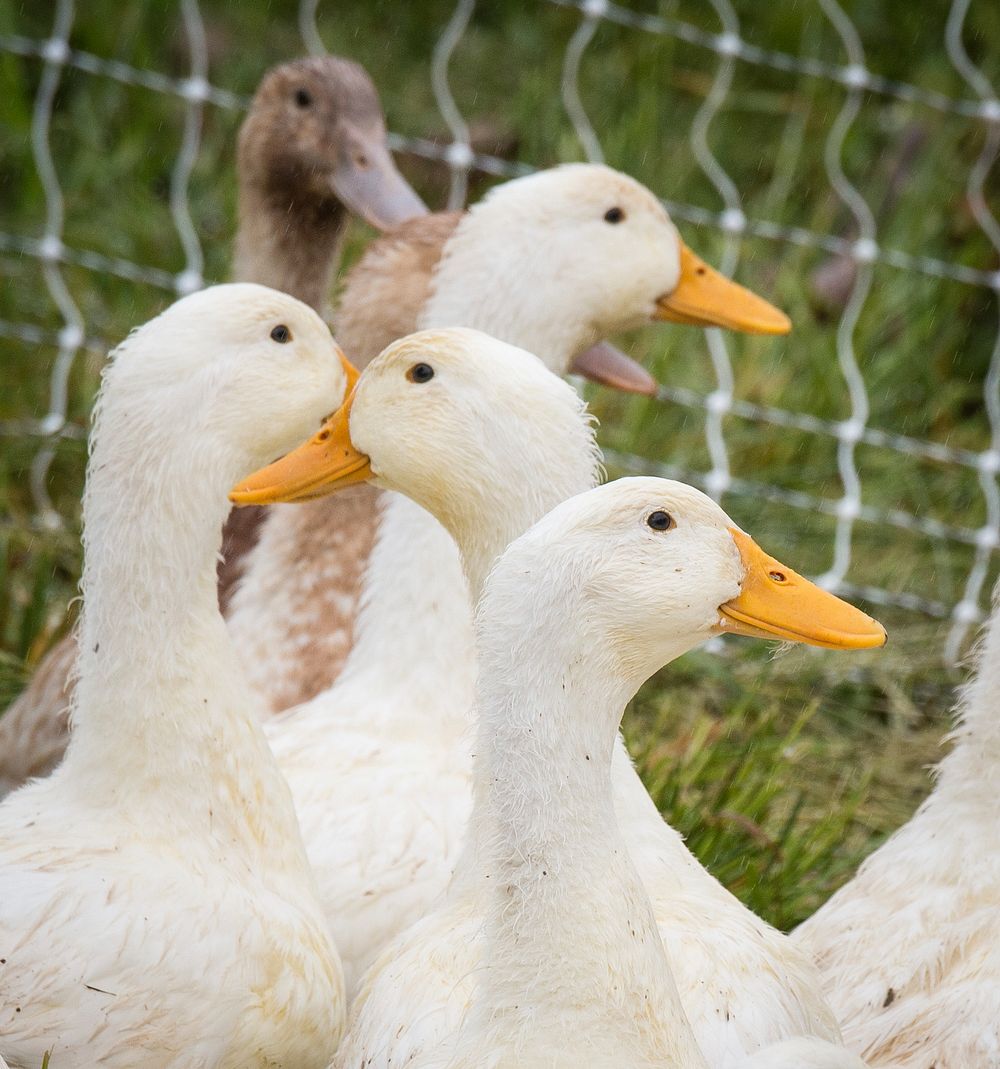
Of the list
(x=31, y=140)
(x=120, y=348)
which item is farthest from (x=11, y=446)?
(x=120, y=348)

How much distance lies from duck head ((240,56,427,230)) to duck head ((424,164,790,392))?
77 cm

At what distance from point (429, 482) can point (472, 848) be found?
0.51 m

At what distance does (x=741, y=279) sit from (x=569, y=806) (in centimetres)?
374

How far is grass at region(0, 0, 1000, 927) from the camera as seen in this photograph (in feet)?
12.5

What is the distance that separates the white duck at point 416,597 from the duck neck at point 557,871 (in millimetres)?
588

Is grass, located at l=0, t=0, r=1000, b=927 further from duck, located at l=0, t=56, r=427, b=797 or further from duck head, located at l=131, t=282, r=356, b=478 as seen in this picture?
duck head, located at l=131, t=282, r=356, b=478

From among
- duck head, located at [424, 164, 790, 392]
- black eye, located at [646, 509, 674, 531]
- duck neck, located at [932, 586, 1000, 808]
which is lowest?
duck neck, located at [932, 586, 1000, 808]

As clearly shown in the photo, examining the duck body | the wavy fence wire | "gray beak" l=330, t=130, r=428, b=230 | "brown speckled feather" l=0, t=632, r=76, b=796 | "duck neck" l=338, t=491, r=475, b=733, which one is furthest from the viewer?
the wavy fence wire

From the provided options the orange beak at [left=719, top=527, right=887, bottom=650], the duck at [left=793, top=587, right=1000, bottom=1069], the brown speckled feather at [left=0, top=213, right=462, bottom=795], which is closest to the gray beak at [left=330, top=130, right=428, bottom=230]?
the brown speckled feather at [left=0, top=213, right=462, bottom=795]

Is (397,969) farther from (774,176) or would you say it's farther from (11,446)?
(774,176)

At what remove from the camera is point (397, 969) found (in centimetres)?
228

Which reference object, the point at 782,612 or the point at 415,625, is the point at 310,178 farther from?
the point at 782,612

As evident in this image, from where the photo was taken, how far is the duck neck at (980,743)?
8.67ft

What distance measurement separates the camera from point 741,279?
556cm
